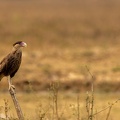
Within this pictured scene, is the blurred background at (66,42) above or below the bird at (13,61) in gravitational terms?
above

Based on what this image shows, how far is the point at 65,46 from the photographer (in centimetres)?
3381

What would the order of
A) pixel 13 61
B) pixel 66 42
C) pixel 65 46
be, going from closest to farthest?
pixel 13 61 < pixel 65 46 < pixel 66 42

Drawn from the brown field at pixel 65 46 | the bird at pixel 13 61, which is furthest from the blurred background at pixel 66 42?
the bird at pixel 13 61

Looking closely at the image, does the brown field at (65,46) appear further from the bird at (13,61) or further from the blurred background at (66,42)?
the bird at (13,61)

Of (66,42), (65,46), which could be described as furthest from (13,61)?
(66,42)

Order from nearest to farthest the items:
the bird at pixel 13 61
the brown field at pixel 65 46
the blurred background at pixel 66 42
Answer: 1. the bird at pixel 13 61
2. the brown field at pixel 65 46
3. the blurred background at pixel 66 42

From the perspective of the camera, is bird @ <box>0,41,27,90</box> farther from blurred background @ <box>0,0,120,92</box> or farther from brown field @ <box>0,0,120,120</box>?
blurred background @ <box>0,0,120,92</box>

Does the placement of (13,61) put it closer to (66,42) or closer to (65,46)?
(65,46)

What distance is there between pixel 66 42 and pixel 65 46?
1.27 meters

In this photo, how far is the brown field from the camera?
22641 millimetres

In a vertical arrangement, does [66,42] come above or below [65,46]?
above

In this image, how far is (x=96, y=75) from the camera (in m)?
24.2

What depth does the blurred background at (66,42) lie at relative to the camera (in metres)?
23.6

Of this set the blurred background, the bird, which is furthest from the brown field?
the bird
